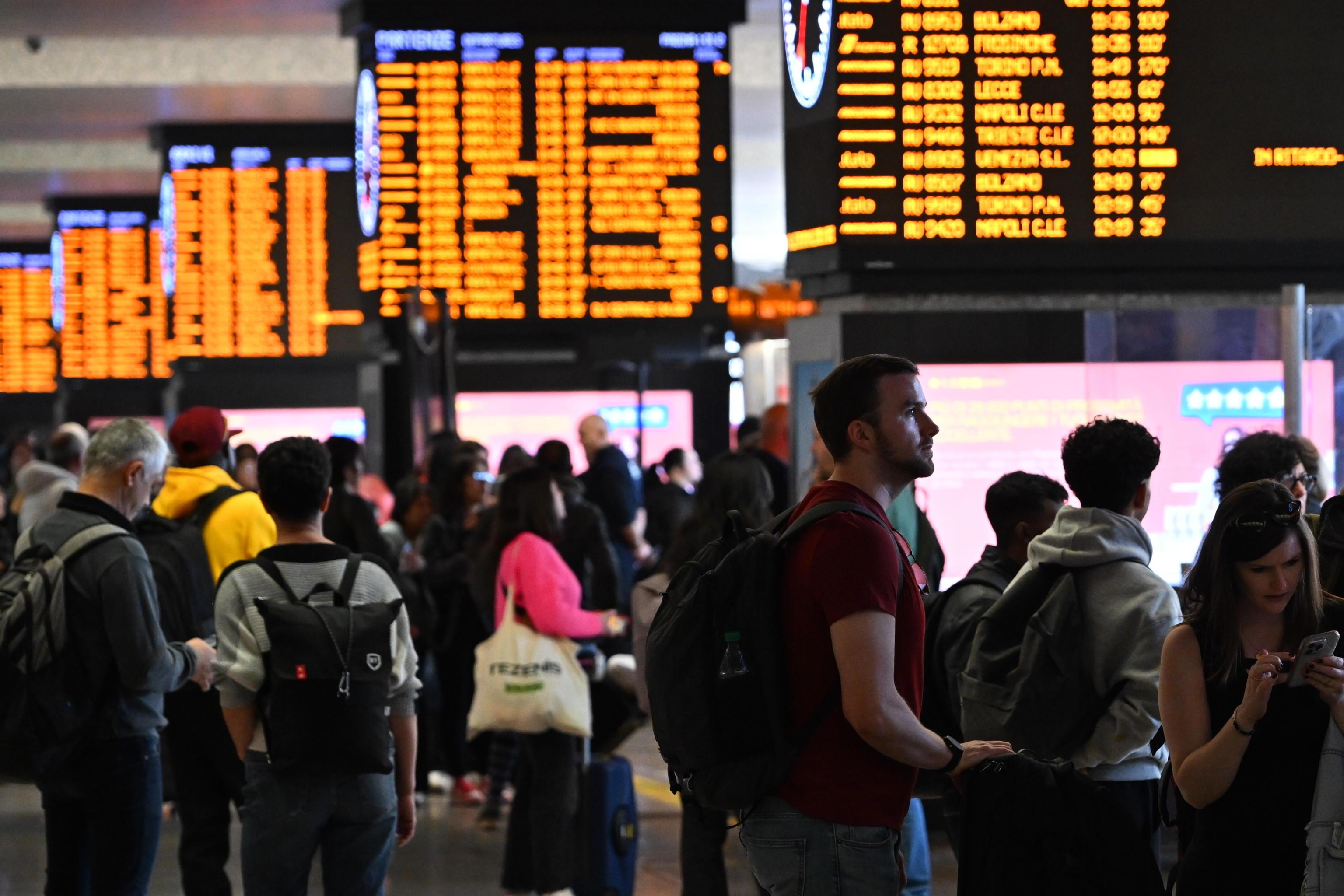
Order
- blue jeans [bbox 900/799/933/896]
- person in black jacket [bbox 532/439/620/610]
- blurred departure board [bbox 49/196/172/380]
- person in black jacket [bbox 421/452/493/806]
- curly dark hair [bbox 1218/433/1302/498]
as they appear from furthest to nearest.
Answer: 1. blurred departure board [bbox 49/196/172/380]
2. person in black jacket [bbox 421/452/493/806]
3. person in black jacket [bbox 532/439/620/610]
4. blue jeans [bbox 900/799/933/896]
5. curly dark hair [bbox 1218/433/1302/498]

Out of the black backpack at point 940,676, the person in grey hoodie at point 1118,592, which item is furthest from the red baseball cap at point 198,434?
the person in grey hoodie at point 1118,592

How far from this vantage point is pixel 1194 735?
3.07 metres

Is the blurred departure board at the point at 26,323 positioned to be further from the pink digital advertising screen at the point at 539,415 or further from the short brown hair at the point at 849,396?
the short brown hair at the point at 849,396

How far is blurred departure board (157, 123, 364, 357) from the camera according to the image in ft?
45.4

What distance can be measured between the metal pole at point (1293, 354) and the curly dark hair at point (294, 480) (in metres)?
3.35

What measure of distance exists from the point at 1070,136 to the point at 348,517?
10.0 ft

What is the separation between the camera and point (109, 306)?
17.8m

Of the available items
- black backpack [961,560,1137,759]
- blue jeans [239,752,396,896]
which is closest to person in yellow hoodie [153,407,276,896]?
blue jeans [239,752,396,896]

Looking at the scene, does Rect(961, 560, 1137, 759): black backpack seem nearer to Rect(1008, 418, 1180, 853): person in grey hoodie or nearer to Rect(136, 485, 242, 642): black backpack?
Rect(1008, 418, 1180, 853): person in grey hoodie

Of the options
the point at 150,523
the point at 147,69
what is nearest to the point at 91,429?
the point at 147,69

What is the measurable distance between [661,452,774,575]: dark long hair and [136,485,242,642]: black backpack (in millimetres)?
1375

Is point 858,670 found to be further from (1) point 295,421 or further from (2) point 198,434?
(1) point 295,421

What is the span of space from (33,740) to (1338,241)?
15.3 feet

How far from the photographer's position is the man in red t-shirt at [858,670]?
8.96 ft
